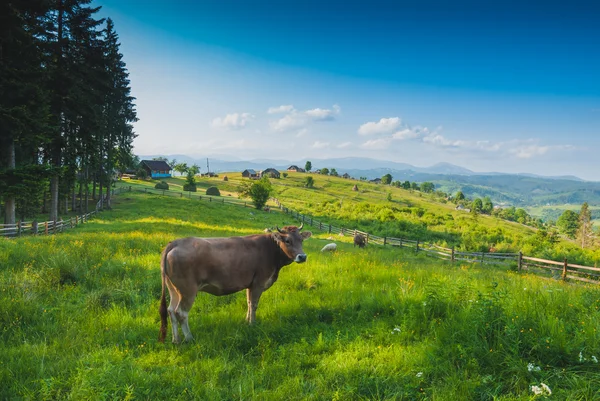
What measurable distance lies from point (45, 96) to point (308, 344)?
18.2 metres

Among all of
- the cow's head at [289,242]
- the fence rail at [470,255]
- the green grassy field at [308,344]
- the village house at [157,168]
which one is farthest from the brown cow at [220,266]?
the village house at [157,168]

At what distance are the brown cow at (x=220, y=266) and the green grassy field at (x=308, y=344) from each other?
1.67 ft

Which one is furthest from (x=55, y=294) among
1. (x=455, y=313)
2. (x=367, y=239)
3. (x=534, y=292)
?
(x=367, y=239)

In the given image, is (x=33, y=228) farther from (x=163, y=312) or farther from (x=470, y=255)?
(x=470, y=255)

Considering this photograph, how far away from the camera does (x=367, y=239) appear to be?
28422 millimetres

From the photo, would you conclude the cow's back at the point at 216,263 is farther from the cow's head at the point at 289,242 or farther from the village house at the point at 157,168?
the village house at the point at 157,168

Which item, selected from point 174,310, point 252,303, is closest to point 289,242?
point 252,303

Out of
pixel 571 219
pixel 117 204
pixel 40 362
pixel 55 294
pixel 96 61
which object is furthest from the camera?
pixel 571 219

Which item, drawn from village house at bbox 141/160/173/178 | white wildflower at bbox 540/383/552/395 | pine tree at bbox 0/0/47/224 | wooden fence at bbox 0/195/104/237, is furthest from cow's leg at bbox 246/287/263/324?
village house at bbox 141/160/173/178

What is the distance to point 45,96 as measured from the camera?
591 inches

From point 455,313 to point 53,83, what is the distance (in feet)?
78.6

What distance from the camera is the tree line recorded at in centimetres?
1414

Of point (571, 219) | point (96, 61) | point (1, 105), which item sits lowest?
point (571, 219)

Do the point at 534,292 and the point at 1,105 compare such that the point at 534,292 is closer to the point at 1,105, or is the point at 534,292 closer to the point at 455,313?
the point at 455,313
